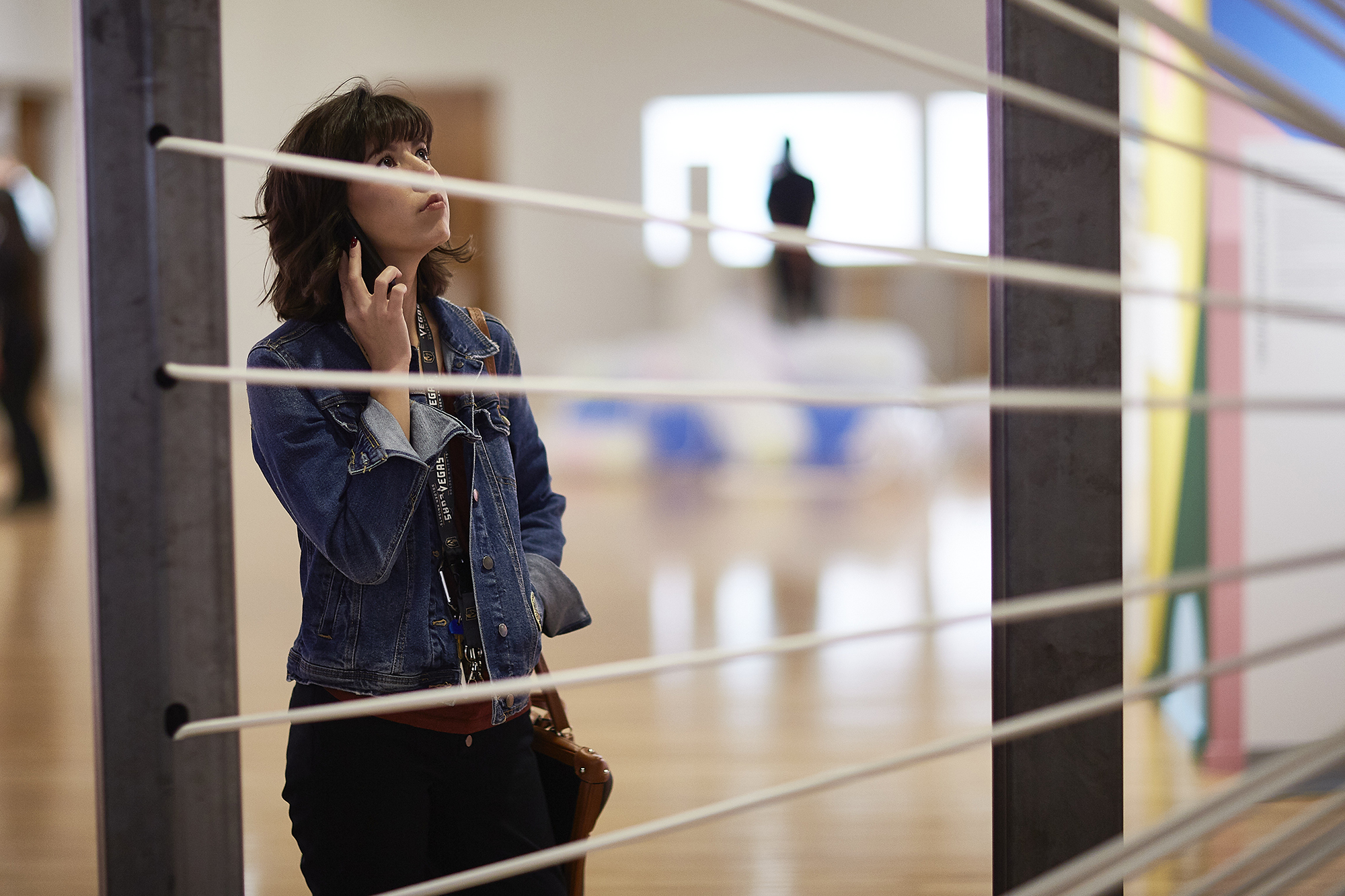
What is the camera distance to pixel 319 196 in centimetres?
85

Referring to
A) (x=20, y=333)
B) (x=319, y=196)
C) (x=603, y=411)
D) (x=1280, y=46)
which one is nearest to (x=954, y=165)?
(x=603, y=411)

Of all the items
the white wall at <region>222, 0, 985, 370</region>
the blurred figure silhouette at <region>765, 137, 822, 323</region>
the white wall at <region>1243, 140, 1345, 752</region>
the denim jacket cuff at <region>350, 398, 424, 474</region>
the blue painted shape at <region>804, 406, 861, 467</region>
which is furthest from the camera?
the white wall at <region>222, 0, 985, 370</region>

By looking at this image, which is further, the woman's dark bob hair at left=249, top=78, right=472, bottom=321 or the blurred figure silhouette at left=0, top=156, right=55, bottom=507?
the blurred figure silhouette at left=0, top=156, right=55, bottom=507

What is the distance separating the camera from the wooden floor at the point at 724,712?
5.08ft

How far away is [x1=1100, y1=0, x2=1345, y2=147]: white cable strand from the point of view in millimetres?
492

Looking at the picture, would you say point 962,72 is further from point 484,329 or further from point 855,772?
point 484,329

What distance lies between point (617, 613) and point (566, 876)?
189cm

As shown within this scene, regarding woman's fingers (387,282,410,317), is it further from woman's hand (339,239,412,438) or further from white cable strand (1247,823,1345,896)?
white cable strand (1247,823,1345,896)

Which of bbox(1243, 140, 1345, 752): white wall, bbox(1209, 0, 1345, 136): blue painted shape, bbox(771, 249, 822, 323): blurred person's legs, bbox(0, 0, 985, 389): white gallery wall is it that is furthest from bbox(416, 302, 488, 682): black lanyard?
bbox(0, 0, 985, 389): white gallery wall

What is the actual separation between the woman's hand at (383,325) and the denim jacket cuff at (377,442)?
3 cm

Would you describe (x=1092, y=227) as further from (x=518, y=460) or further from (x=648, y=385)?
(x=518, y=460)

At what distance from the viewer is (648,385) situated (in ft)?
1.80

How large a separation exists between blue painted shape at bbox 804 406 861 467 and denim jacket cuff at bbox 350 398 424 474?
14.6ft

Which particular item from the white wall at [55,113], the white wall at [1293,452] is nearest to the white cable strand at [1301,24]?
the white wall at [1293,452]
